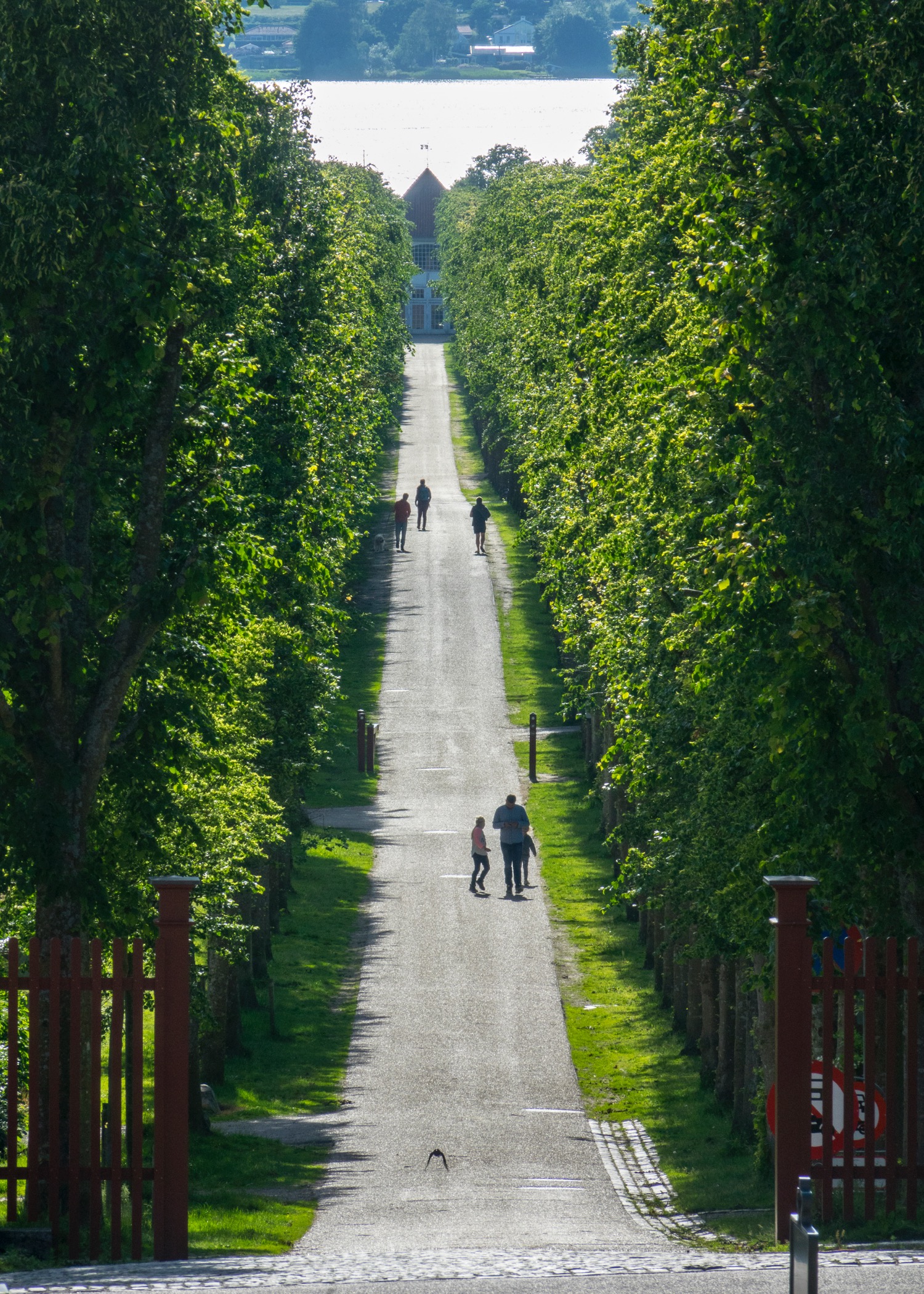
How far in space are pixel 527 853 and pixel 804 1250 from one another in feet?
92.0

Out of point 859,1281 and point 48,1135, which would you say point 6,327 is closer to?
point 48,1135

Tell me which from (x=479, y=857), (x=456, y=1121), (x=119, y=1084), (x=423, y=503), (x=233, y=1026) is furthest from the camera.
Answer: (x=423, y=503)

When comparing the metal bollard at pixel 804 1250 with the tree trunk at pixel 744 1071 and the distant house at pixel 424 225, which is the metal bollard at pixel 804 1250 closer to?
the tree trunk at pixel 744 1071

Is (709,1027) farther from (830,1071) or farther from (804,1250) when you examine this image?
(804,1250)

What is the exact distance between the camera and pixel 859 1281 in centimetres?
1037

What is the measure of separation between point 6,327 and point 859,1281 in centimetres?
894

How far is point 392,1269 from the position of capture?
11641 mm

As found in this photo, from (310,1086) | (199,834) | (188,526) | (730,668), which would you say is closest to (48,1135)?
(199,834)

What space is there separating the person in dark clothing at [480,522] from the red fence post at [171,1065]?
190 ft

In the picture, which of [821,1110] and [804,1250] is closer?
[804,1250]

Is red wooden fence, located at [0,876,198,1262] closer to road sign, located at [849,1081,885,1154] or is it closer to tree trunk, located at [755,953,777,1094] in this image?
road sign, located at [849,1081,885,1154]

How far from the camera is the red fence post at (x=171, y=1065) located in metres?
12.4

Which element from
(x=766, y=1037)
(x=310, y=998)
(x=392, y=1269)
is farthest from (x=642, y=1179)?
(x=310, y=998)

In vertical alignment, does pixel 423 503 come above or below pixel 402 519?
above
